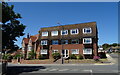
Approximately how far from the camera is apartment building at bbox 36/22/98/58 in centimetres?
3728

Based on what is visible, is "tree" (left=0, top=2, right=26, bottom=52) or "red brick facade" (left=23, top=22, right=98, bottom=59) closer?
"tree" (left=0, top=2, right=26, bottom=52)

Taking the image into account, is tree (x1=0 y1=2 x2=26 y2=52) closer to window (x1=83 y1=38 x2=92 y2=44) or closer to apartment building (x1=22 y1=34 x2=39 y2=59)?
window (x1=83 y1=38 x2=92 y2=44)

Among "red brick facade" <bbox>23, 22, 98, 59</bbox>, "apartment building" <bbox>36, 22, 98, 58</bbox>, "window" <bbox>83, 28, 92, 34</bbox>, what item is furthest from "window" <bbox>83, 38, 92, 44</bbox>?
"window" <bbox>83, 28, 92, 34</bbox>

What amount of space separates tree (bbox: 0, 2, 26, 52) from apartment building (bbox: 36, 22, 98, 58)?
15.8 meters

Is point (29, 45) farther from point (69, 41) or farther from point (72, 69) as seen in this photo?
point (72, 69)

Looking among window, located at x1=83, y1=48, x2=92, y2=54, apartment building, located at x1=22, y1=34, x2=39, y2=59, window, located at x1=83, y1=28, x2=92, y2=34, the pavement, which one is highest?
window, located at x1=83, y1=28, x2=92, y2=34

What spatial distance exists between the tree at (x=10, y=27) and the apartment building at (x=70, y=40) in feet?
51.9

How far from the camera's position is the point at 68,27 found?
4206 cm

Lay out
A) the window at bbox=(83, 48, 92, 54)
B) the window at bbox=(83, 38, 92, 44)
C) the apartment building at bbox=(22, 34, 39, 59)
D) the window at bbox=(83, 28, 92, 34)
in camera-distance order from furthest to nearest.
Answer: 1. the apartment building at bbox=(22, 34, 39, 59)
2. the window at bbox=(83, 28, 92, 34)
3. the window at bbox=(83, 38, 92, 44)
4. the window at bbox=(83, 48, 92, 54)

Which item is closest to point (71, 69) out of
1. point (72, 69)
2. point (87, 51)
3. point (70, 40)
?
point (72, 69)

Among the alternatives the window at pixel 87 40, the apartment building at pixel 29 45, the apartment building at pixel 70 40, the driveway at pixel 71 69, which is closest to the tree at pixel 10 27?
the driveway at pixel 71 69

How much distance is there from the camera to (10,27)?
20844mm

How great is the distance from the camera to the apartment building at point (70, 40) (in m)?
37.3

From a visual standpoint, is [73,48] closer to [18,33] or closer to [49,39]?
[49,39]
